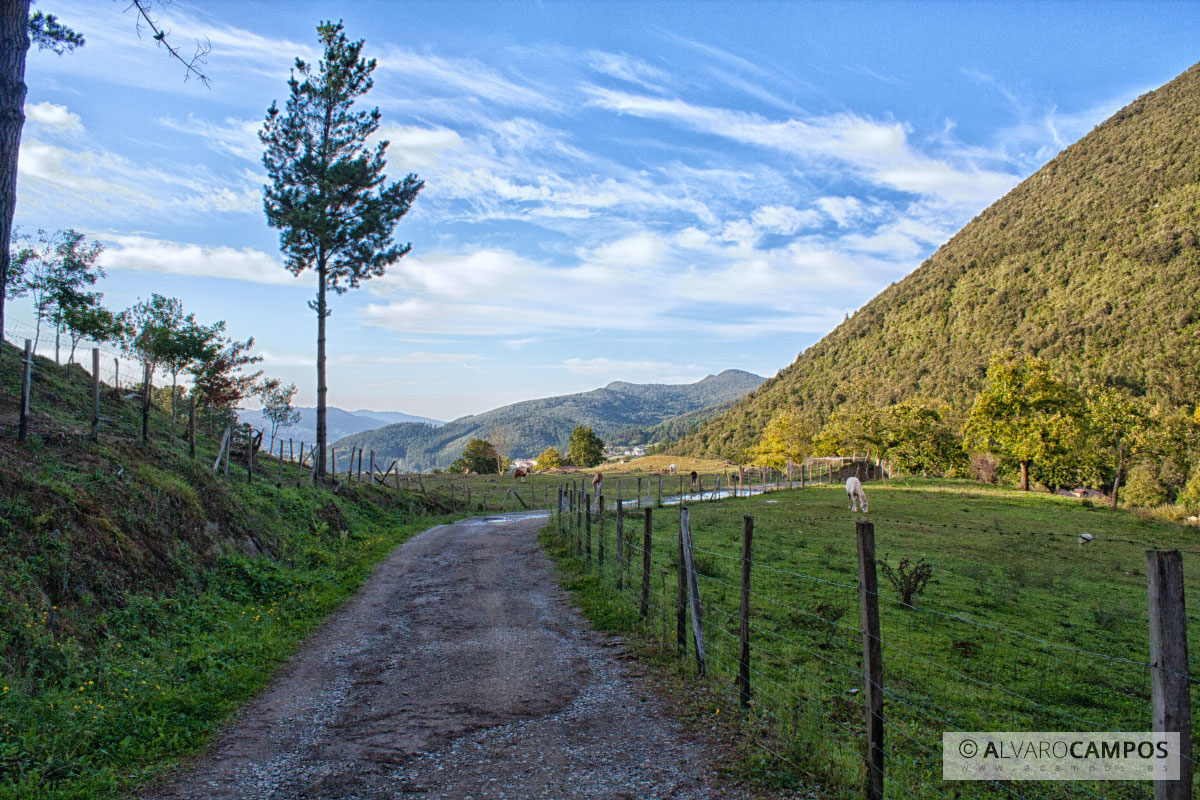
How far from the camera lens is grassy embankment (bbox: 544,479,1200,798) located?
5914 mm

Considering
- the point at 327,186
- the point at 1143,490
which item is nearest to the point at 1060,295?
the point at 1143,490

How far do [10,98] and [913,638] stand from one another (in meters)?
14.9

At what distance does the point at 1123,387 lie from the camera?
91.4 m

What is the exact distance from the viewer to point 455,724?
626 cm

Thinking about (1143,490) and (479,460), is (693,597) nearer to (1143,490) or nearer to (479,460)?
(1143,490)

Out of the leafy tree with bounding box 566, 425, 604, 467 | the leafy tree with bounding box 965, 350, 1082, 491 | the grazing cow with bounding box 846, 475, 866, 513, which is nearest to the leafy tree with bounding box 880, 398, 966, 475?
the leafy tree with bounding box 965, 350, 1082, 491

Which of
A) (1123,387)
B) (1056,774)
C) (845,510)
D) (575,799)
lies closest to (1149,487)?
(1123,387)

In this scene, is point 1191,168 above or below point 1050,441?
above

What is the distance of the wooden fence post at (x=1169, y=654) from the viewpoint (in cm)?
302

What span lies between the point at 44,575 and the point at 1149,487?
7959cm

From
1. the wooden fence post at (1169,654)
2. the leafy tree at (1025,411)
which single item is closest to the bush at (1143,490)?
the leafy tree at (1025,411)

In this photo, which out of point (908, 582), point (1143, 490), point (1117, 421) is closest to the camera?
point (908, 582)

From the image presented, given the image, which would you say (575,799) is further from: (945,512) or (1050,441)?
(1050,441)

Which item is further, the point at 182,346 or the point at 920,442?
the point at 920,442
